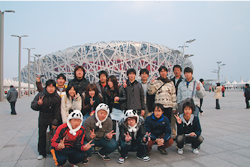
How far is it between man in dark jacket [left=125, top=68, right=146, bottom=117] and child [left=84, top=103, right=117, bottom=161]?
0.70m

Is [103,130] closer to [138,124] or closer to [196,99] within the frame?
[138,124]

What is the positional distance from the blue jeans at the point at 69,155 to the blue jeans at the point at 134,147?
666mm

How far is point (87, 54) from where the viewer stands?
40.5 meters

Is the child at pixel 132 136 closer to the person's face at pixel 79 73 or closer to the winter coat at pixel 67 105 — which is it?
the winter coat at pixel 67 105

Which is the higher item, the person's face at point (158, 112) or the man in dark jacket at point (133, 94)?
the man in dark jacket at point (133, 94)

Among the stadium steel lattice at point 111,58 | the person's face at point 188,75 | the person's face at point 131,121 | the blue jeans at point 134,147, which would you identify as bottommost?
the blue jeans at point 134,147

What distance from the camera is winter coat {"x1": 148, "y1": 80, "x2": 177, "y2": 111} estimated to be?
3.70 metres

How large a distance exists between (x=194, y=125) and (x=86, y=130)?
6.62 feet

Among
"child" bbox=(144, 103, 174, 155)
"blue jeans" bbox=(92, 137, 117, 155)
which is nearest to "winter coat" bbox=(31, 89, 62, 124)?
"blue jeans" bbox=(92, 137, 117, 155)

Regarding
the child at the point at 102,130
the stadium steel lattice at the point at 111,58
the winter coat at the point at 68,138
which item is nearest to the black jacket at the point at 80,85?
the child at the point at 102,130

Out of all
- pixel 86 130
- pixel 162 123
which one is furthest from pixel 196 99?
pixel 86 130

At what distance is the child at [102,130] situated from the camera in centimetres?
292

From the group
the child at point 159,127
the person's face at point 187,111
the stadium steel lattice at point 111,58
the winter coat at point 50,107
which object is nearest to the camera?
the winter coat at point 50,107

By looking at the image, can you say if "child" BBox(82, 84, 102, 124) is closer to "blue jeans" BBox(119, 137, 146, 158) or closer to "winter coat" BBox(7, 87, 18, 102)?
"blue jeans" BBox(119, 137, 146, 158)
